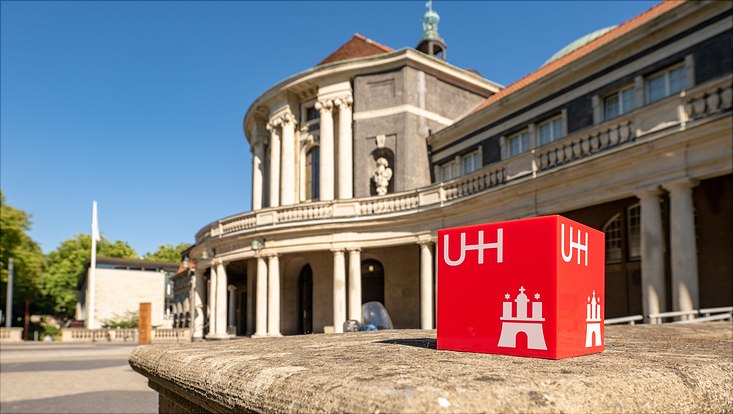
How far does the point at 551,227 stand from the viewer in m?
Result: 2.12

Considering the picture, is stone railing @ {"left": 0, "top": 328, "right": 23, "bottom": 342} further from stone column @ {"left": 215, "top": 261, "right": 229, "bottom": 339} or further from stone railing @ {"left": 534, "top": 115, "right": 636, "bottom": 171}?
stone railing @ {"left": 534, "top": 115, "right": 636, "bottom": 171}

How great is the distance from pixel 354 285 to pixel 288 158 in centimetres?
1155

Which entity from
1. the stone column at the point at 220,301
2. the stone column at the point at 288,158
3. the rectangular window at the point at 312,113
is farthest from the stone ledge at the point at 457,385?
the rectangular window at the point at 312,113

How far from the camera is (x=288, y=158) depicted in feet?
118

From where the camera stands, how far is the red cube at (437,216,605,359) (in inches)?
82.8

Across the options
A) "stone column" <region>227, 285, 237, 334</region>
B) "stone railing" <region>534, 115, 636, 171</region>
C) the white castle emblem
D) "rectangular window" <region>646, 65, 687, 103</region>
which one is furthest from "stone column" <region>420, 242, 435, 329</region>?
the white castle emblem

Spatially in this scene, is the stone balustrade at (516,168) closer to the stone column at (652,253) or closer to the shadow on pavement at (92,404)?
the stone column at (652,253)

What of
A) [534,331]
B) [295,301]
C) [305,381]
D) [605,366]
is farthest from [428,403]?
[295,301]

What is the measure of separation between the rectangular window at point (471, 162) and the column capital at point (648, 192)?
13158 millimetres

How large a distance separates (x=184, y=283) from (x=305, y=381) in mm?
67018

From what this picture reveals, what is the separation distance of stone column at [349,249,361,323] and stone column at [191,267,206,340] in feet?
40.8

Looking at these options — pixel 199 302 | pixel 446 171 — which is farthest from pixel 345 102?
pixel 199 302

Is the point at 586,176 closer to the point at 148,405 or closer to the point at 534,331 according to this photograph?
the point at 148,405

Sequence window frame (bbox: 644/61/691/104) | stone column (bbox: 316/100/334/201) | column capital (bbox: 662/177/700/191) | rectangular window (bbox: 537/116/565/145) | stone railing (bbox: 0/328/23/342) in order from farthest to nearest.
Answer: stone railing (bbox: 0/328/23/342) → stone column (bbox: 316/100/334/201) → rectangular window (bbox: 537/116/565/145) → window frame (bbox: 644/61/691/104) → column capital (bbox: 662/177/700/191)
